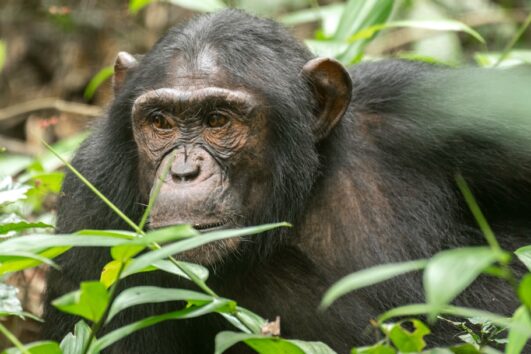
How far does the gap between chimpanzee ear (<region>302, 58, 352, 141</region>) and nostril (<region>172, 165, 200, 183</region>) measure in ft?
3.34

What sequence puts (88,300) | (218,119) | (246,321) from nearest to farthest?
(88,300), (246,321), (218,119)

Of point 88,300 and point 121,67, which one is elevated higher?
point 121,67

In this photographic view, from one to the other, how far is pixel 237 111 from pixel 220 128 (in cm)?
15

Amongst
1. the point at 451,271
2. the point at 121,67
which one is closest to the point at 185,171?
the point at 121,67

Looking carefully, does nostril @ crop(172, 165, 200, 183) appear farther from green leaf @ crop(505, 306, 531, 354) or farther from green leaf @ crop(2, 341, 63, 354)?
green leaf @ crop(505, 306, 531, 354)

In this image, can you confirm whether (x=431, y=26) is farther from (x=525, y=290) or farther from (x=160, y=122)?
(x=525, y=290)

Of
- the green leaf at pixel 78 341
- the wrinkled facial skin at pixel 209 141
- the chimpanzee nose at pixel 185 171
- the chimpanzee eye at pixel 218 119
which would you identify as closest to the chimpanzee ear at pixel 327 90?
the wrinkled facial skin at pixel 209 141

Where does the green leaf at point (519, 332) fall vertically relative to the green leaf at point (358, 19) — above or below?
below

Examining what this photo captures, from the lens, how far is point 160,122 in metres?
5.68

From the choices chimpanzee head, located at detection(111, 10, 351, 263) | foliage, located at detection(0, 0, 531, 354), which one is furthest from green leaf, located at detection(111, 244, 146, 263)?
chimpanzee head, located at detection(111, 10, 351, 263)

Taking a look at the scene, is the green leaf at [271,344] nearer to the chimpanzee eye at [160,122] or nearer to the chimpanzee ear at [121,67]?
the chimpanzee eye at [160,122]

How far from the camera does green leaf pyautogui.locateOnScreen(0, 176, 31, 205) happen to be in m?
5.38

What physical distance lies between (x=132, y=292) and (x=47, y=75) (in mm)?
9436

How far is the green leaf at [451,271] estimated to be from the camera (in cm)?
255
